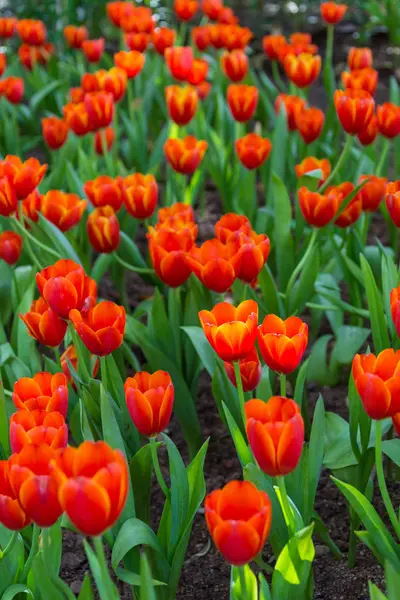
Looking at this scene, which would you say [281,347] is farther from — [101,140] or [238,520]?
[101,140]

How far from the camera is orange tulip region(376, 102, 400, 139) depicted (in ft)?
7.36

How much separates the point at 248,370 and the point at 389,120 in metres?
1.01

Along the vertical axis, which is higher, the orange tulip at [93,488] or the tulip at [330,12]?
the orange tulip at [93,488]

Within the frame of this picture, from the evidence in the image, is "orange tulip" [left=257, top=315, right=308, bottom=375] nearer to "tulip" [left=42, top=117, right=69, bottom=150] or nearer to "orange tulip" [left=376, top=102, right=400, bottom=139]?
"orange tulip" [left=376, top=102, right=400, bottom=139]

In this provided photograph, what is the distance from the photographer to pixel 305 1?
18.0ft

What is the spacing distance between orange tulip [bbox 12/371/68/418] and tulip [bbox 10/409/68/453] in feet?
0.12

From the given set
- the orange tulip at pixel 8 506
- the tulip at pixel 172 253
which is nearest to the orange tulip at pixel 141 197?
the tulip at pixel 172 253

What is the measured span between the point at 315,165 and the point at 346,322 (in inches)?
19.8

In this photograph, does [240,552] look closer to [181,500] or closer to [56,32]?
[181,500]

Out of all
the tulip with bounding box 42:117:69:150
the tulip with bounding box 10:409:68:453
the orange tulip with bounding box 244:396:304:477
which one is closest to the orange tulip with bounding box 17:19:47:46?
the tulip with bounding box 42:117:69:150

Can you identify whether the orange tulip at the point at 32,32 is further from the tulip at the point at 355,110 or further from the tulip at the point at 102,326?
the tulip at the point at 102,326

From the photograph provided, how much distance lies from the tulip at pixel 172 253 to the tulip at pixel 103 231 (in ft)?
0.76

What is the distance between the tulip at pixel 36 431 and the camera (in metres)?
1.17

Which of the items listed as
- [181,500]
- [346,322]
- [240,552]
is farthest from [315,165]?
[240,552]
